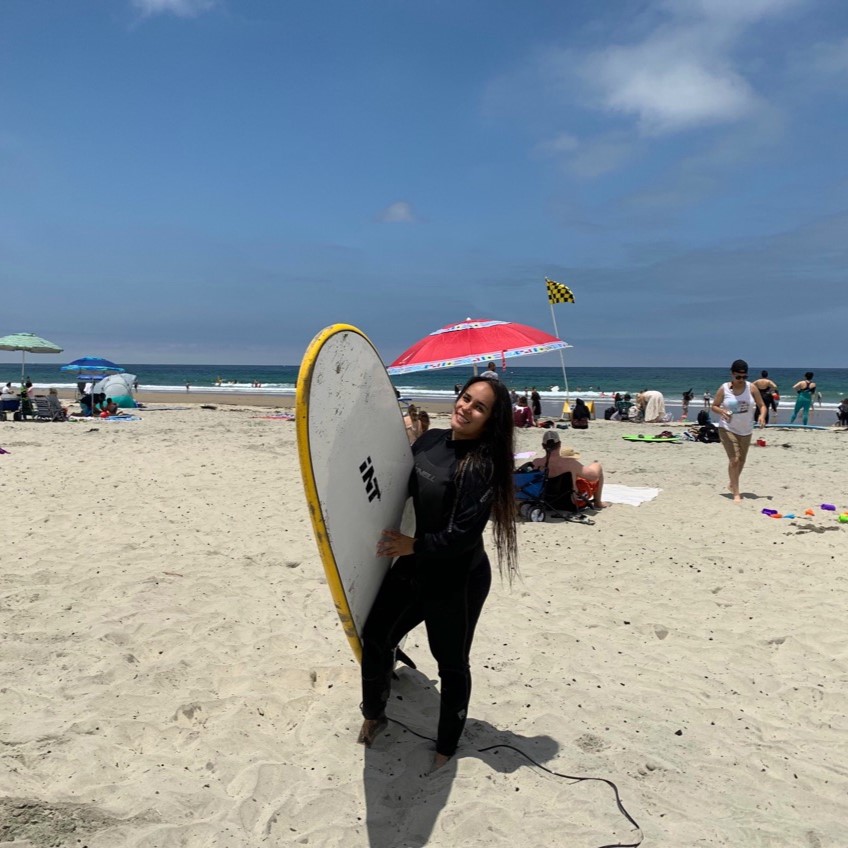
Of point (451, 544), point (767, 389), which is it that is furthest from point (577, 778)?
point (767, 389)

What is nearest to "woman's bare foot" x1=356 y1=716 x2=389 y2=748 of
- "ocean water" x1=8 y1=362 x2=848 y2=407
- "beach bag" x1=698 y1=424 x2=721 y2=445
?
"beach bag" x1=698 y1=424 x2=721 y2=445

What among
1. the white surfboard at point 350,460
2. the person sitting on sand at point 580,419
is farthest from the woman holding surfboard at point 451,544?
the person sitting on sand at point 580,419

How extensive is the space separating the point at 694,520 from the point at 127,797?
6.06 meters

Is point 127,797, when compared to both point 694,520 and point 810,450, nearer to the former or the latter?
point 694,520

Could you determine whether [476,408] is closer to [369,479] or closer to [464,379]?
[369,479]

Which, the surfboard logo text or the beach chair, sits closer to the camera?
the surfboard logo text

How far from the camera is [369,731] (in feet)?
9.63

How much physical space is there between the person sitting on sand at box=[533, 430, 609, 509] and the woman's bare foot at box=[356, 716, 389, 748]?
4570mm

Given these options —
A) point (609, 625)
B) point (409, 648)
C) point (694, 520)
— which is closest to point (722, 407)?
point (694, 520)

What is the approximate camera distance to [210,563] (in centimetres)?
514

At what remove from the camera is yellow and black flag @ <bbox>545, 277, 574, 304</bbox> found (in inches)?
752

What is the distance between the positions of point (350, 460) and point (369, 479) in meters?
0.14

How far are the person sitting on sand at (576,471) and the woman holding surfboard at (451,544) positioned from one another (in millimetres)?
4503

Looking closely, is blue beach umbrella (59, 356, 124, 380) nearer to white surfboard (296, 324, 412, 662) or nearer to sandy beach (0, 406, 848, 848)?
sandy beach (0, 406, 848, 848)
